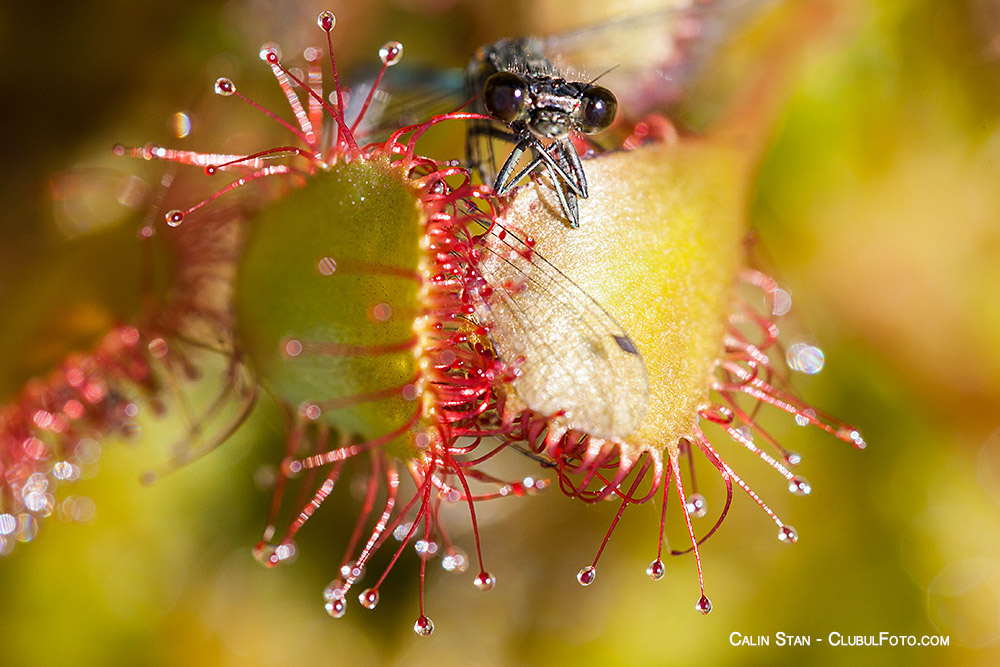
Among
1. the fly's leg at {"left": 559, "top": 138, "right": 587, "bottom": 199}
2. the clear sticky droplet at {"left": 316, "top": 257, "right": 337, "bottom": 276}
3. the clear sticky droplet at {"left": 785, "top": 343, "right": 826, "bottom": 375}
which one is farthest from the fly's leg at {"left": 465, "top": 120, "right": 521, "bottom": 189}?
the clear sticky droplet at {"left": 785, "top": 343, "right": 826, "bottom": 375}

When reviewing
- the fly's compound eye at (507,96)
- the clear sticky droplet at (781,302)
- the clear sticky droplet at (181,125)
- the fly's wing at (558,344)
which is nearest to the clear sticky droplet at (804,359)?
the clear sticky droplet at (781,302)

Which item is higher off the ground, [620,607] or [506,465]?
[506,465]

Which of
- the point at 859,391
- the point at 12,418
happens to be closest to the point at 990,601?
the point at 859,391

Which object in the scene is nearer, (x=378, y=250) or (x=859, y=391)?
(x=378, y=250)

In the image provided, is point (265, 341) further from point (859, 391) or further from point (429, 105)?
point (859, 391)

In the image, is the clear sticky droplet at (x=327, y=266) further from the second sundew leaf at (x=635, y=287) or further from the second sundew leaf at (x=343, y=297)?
the second sundew leaf at (x=635, y=287)

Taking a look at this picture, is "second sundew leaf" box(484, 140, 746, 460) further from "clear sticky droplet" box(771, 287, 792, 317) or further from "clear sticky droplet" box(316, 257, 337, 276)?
"clear sticky droplet" box(771, 287, 792, 317)
